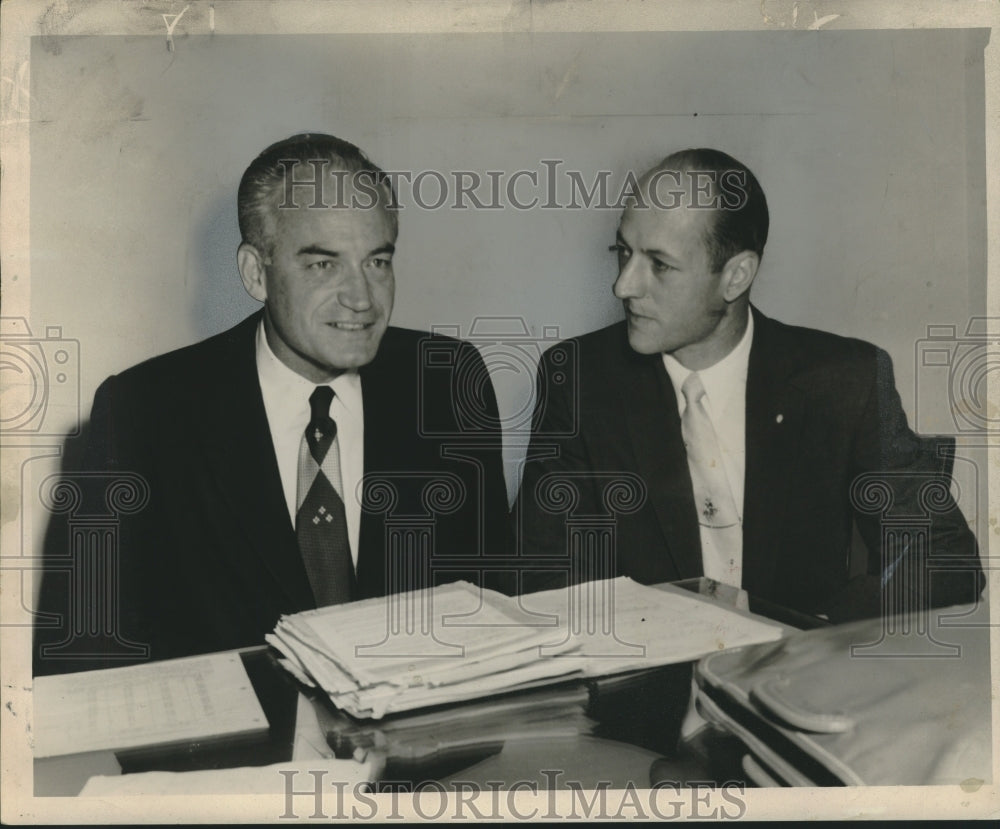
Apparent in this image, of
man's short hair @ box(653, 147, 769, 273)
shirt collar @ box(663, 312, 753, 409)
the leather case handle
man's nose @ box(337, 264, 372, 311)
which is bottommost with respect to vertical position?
the leather case handle

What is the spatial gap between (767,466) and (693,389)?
0.17m

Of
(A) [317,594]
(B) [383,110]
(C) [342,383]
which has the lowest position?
(A) [317,594]

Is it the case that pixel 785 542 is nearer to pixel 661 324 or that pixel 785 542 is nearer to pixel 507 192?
pixel 661 324

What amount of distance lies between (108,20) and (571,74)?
0.72 metres

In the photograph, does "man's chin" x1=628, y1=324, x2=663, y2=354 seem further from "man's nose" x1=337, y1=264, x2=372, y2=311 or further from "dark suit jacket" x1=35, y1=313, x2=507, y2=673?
"man's nose" x1=337, y1=264, x2=372, y2=311

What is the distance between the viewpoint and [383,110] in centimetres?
157

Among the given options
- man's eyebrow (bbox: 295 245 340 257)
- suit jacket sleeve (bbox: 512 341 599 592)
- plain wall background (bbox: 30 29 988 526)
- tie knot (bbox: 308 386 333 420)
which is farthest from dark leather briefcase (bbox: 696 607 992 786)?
man's eyebrow (bbox: 295 245 340 257)

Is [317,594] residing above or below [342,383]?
below

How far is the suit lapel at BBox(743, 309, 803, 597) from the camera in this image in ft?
5.22

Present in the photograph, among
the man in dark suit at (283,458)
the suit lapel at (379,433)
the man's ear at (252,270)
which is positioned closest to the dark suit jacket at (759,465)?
the man in dark suit at (283,458)

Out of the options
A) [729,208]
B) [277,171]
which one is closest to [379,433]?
[277,171]

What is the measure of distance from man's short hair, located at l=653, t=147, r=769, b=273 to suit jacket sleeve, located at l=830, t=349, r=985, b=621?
28 cm

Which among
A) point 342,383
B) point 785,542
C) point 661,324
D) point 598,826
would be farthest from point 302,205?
point 598,826

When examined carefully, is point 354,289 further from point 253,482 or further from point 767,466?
point 767,466
